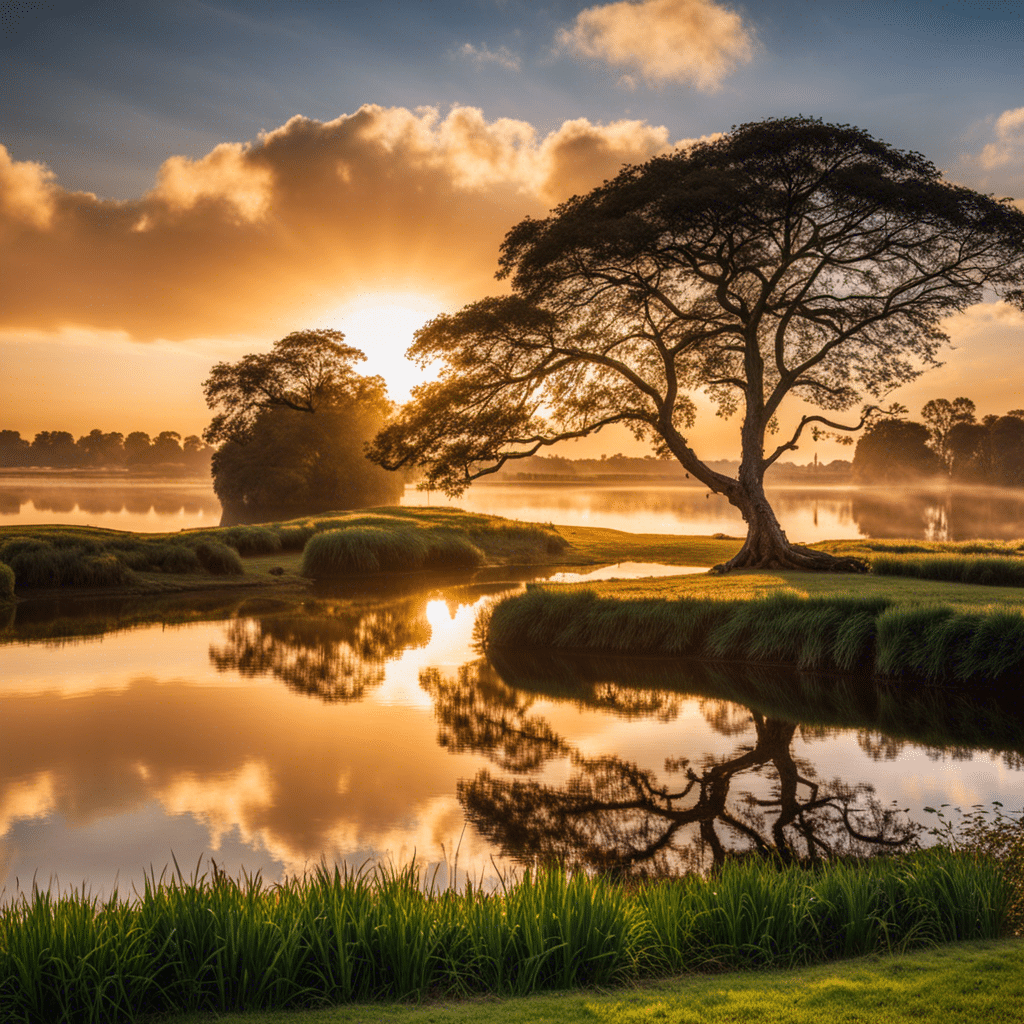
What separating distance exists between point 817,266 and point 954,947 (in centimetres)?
1932

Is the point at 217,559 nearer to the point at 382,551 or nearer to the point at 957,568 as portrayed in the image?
the point at 382,551

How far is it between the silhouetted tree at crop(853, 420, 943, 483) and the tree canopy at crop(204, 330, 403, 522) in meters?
58.0

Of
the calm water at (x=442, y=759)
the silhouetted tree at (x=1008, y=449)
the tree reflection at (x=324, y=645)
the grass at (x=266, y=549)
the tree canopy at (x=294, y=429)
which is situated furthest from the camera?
the silhouetted tree at (x=1008, y=449)

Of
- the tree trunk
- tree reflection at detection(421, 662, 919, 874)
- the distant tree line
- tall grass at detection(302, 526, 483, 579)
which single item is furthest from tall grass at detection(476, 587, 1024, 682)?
the distant tree line

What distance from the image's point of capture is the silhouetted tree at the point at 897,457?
96.5 meters

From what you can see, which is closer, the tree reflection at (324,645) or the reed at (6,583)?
the tree reflection at (324,645)

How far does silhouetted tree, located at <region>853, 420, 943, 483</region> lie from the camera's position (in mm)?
96500

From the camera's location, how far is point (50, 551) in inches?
805

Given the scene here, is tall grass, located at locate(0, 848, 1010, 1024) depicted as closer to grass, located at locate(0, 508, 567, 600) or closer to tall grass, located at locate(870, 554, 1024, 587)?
tall grass, located at locate(870, 554, 1024, 587)

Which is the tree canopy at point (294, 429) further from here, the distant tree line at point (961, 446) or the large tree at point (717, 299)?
the distant tree line at point (961, 446)

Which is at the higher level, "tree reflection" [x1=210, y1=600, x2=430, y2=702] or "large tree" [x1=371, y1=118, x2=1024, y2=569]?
"large tree" [x1=371, y1=118, x2=1024, y2=569]

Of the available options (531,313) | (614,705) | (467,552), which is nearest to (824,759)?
(614,705)

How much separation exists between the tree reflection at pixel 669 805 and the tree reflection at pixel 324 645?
304 centimetres

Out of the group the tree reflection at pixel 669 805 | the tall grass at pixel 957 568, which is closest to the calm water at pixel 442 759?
the tree reflection at pixel 669 805
